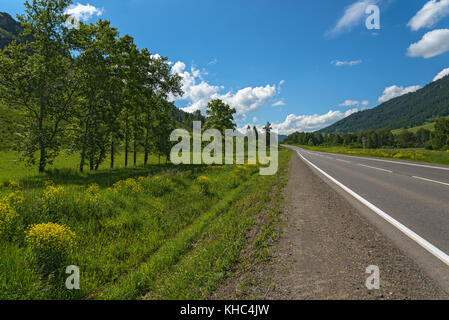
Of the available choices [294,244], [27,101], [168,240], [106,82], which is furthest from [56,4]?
[294,244]

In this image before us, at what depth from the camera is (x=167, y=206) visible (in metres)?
8.59

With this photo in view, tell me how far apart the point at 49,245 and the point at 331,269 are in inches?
229

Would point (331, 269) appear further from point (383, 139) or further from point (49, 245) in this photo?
point (383, 139)

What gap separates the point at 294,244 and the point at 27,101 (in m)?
18.3

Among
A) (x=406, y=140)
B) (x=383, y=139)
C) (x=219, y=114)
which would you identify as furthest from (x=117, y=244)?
(x=383, y=139)

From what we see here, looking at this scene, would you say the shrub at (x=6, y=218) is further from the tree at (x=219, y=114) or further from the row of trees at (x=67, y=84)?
the tree at (x=219, y=114)

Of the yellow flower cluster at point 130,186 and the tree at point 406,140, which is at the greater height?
the tree at point 406,140

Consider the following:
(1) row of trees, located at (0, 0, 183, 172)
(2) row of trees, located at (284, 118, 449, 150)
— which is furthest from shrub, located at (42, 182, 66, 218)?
(2) row of trees, located at (284, 118, 449, 150)

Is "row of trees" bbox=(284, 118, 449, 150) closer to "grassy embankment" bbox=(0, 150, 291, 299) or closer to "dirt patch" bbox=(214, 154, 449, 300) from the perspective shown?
"dirt patch" bbox=(214, 154, 449, 300)

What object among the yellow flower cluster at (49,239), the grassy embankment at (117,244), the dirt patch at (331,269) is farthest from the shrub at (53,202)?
the dirt patch at (331,269)

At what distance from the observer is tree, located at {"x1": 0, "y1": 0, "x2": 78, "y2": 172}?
12141 millimetres

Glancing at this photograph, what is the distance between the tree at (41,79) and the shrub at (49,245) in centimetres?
1151

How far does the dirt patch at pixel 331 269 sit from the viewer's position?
8.41 feet

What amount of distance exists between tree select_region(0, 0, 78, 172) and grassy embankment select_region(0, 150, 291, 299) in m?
5.44
